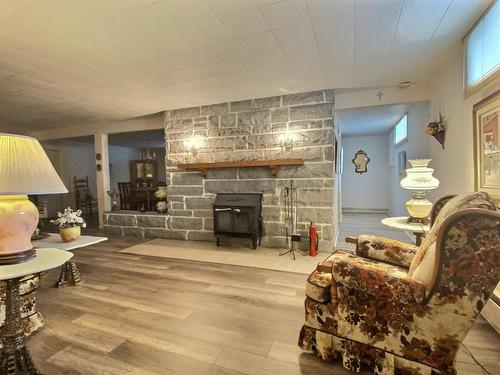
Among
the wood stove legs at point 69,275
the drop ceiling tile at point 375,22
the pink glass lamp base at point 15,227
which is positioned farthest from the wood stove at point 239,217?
the pink glass lamp base at point 15,227

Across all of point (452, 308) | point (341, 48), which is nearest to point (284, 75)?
point (341, 48)

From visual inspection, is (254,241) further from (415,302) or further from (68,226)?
(415,302)

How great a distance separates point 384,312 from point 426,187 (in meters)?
1.64

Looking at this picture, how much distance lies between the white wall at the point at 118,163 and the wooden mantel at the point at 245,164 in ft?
18.7

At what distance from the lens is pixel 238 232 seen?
3939 mm

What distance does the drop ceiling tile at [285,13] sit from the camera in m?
1.81

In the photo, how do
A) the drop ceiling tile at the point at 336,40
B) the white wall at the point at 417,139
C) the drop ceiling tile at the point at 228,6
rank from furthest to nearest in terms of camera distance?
the white wall at the point at 417,139
the drop ceiling tile at the point at 336,40
the drop ceiling tile at the point at 228,6

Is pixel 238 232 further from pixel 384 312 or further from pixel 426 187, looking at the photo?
pixel 384 312

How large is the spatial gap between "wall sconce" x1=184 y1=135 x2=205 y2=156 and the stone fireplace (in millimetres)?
55

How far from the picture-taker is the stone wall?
12.3 feet

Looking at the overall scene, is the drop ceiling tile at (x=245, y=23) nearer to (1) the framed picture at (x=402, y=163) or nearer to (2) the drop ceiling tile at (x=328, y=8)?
(2) the drop ceiling tile at (x=328, y=8)

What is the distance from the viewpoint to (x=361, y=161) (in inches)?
299

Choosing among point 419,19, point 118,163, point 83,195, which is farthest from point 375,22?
point 118,163

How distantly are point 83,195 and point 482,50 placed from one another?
917 centimetres
